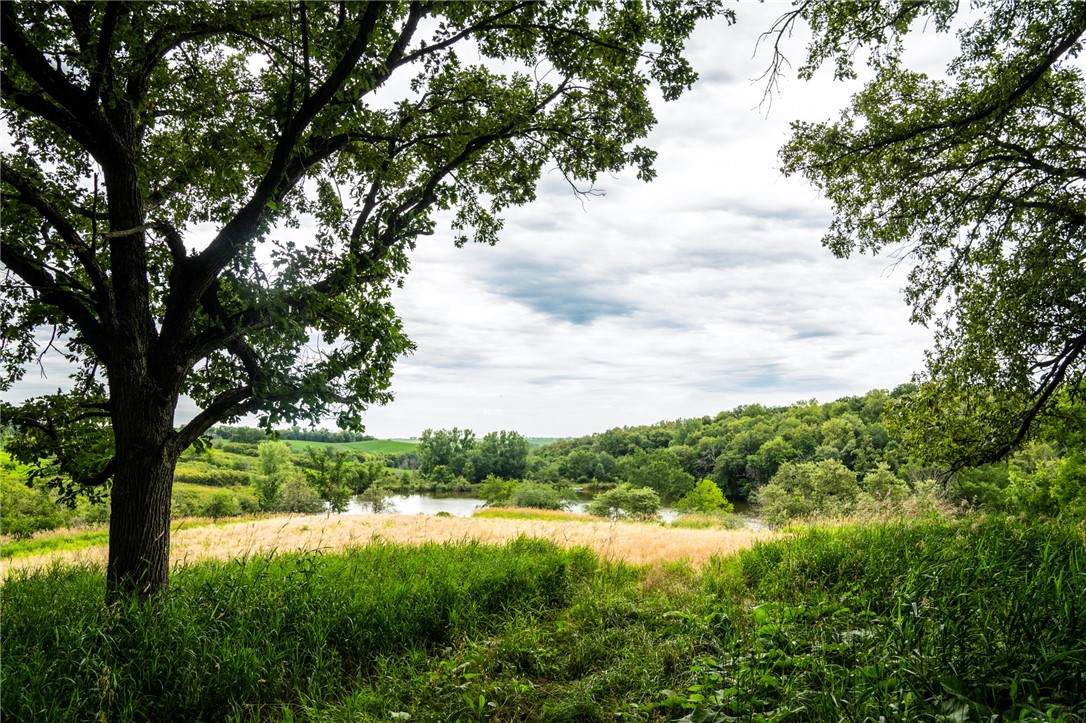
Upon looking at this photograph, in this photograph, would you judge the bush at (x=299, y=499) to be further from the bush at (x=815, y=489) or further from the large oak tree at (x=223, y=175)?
the large oak tree at (x=223, y=175)

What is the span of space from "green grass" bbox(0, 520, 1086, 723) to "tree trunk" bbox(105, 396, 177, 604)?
33 centimetres

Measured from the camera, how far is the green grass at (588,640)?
9.71ft

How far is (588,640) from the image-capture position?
4.80 meters

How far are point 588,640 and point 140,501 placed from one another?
197 inches

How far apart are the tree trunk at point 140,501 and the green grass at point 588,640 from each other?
0.33m

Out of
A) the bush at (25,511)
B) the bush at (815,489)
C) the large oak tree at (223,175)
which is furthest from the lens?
the bush at (815,489)

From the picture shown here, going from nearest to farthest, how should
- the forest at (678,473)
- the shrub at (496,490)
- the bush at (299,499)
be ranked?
the forest at (678,473) < the bush at (299,499) < the shrub at (496,490)

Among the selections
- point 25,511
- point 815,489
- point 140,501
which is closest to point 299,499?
point 25,511

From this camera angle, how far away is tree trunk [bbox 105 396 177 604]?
5113 millimetres

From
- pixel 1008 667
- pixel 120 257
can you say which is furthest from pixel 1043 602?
pixel 120 257

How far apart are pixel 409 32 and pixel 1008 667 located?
24.8 feet

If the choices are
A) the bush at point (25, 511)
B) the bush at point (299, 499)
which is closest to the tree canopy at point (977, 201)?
the bush at point (25, 511)

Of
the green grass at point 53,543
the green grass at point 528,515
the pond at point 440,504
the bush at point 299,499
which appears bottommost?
A: the pond at point 440,504

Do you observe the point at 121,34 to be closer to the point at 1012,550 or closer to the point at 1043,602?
the point at 1043,602
